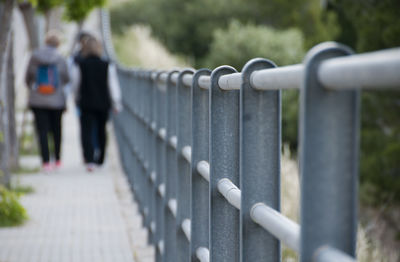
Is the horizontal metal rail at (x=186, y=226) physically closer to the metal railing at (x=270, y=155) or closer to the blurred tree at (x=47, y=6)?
the metal railing at (x=270, y=155)

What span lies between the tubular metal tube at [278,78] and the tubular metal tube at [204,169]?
37.4 inches

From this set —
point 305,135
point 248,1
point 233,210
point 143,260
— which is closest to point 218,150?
point 233,210

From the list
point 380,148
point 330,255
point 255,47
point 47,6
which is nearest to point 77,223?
point 330,255

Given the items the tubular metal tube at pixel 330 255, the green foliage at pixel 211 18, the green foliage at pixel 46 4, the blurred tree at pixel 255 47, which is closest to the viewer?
the tubular metal tube at pixel 330 255

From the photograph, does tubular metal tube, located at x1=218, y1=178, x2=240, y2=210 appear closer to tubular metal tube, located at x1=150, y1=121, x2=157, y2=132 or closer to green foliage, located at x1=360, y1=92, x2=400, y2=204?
tubular metal tube, located at x1=150, y1=121, x2=157, y2=132

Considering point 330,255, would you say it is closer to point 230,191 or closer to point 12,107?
point 230,191

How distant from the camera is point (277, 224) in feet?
6.09

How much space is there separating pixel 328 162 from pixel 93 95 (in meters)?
8.85

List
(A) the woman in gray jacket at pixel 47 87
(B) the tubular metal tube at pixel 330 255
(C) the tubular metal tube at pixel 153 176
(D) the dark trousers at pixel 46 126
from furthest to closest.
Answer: (D) the dark trousers at pixel 46 126, (A) the woman in gray jacket at pixel 47 87, (C) the tubular metal tube at pixel 153 176, (B) the tubular metal tube at pixel 330 255

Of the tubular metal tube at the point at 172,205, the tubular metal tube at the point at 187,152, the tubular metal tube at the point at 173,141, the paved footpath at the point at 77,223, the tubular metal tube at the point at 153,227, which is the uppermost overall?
the tubular metal tube at the point at 187,152

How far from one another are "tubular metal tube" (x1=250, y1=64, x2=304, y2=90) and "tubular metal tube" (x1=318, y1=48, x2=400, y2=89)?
155mm

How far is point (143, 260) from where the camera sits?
17.7ft

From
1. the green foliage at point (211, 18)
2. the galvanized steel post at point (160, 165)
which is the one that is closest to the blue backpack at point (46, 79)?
the galvanized steel post at point (160, 165)

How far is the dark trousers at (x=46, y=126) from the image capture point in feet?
32.5
